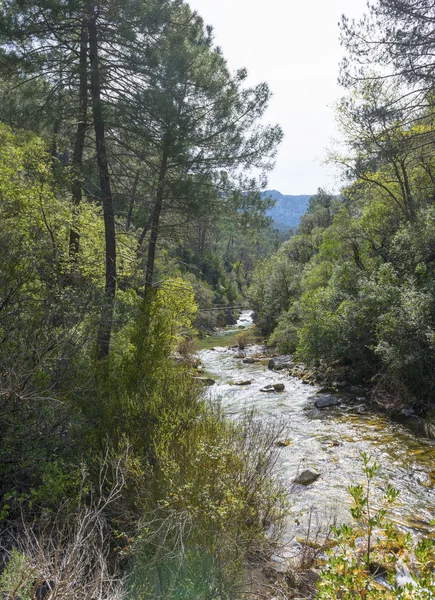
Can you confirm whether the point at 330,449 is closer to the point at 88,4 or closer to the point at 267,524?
the point at 267,524

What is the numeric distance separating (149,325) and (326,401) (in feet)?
23.0

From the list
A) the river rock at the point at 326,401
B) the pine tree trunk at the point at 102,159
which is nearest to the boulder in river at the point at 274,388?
the river rock at the point at 326,401

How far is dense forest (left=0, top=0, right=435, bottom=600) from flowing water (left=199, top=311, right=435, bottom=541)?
1.23 ft

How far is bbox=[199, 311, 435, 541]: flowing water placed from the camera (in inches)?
222

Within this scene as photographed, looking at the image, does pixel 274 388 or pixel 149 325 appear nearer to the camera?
pixel 149 325

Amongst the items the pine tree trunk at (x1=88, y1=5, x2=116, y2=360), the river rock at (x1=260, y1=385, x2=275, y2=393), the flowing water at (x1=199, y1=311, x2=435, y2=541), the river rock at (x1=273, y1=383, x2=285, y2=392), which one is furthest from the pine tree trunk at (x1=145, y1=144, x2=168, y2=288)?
the river rock at (x1=273, y1=383, x2=285, y2=392)

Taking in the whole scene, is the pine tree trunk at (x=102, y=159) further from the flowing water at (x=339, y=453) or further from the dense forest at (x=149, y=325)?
the flowing water at (x=339, y=453)

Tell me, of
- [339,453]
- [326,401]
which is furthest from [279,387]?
[339,453]

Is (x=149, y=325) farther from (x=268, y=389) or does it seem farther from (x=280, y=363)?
(x=280, y=363)

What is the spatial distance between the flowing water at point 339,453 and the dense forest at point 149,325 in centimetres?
37

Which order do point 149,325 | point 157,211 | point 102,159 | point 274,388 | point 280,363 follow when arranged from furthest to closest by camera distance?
point 280,363, point 274,388, point 157,211, point 102,159, point 149,325

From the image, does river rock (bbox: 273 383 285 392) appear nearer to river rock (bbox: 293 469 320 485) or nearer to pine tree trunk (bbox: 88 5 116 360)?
river rock (bbox: 293 469 320 485)

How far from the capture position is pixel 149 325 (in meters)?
7.18

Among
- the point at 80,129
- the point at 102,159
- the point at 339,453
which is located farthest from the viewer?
the point at 80,129
